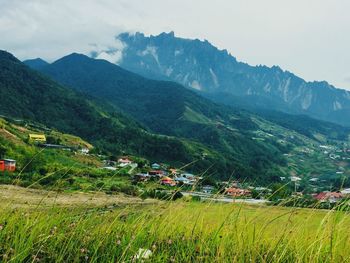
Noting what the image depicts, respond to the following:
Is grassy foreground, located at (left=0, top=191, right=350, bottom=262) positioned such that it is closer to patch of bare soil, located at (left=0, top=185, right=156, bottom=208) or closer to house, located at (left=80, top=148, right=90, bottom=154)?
patch of bare soil, located at (left=0, top=185, right=156, bottom=208)

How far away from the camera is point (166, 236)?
6.35 meters

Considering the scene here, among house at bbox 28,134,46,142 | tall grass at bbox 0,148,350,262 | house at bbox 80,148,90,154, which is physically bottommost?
house at bbox 80,148,90,154

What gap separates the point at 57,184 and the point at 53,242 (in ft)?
2.51

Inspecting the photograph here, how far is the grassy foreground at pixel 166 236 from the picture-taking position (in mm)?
5051

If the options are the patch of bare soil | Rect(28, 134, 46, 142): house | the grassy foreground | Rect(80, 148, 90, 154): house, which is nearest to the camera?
the grassy foreground

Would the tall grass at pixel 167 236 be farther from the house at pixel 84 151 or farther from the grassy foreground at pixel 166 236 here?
the house at pixel 84 151

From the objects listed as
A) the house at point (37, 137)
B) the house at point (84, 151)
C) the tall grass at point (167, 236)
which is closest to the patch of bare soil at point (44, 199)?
the tall grass at point (167, 236)

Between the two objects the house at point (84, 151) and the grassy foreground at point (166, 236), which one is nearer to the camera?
the grassy foreground at point (166, 236)

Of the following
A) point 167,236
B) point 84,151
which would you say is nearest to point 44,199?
point 167,236

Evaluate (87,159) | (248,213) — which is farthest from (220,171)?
(248,213)

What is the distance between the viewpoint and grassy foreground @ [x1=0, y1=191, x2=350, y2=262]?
505cm

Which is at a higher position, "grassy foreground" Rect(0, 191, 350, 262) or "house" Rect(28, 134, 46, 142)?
"grassy foreground" Rect(0, 191, 350, 262)

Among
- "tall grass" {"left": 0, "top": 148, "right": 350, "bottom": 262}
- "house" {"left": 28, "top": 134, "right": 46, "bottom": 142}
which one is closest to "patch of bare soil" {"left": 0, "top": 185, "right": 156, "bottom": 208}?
"tall grass" {"left": 0, "top": 148, "right": 350, "bottom": 262}

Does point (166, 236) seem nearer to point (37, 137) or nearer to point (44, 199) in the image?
point (44, 199)
